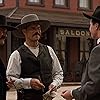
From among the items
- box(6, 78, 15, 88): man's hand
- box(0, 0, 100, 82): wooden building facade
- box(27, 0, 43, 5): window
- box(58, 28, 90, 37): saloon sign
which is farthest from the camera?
box(27, 0, 43, 5): window

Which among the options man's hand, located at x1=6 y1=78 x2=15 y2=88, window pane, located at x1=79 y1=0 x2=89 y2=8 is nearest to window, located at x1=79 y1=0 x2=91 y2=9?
window pane, located at x1=79 y1=0 x2=89 y2=8

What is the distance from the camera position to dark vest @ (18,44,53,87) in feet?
17.0

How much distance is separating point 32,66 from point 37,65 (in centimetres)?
7

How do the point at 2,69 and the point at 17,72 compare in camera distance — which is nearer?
the point at 2,69

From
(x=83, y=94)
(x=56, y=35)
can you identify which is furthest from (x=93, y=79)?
(x=56, y=35)

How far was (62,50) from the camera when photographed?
81.5 ft

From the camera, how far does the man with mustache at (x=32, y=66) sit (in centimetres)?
511

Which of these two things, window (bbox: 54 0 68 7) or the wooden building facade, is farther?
window (bbox: 54 0 68 7)

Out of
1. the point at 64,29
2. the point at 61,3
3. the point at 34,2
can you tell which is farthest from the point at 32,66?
the point at 61,3

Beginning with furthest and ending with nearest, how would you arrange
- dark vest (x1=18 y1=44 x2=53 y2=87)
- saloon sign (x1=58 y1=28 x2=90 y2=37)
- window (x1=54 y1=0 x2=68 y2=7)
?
1. window (x1=54 y1=0 x2=68 y2=7)
2. saloon sign (x1=58 y1=28 x2=90 y2=37)
3. dark vest (x1=18 y1=44 x2=53 y2=87)

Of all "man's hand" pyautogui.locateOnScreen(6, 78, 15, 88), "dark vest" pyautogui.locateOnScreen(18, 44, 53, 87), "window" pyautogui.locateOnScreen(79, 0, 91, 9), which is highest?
"dark vest" pyautogui.locateOnScreen(18, 44, 53, 87)

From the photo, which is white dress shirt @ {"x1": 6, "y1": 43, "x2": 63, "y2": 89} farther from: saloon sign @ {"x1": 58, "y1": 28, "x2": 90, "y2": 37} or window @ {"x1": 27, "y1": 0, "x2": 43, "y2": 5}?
window @ {"x1": 27, "y1": 0, "x2": 43, "y2": 5}

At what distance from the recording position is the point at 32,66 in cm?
518

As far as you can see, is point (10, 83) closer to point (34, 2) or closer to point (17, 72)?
point (17, 72)
